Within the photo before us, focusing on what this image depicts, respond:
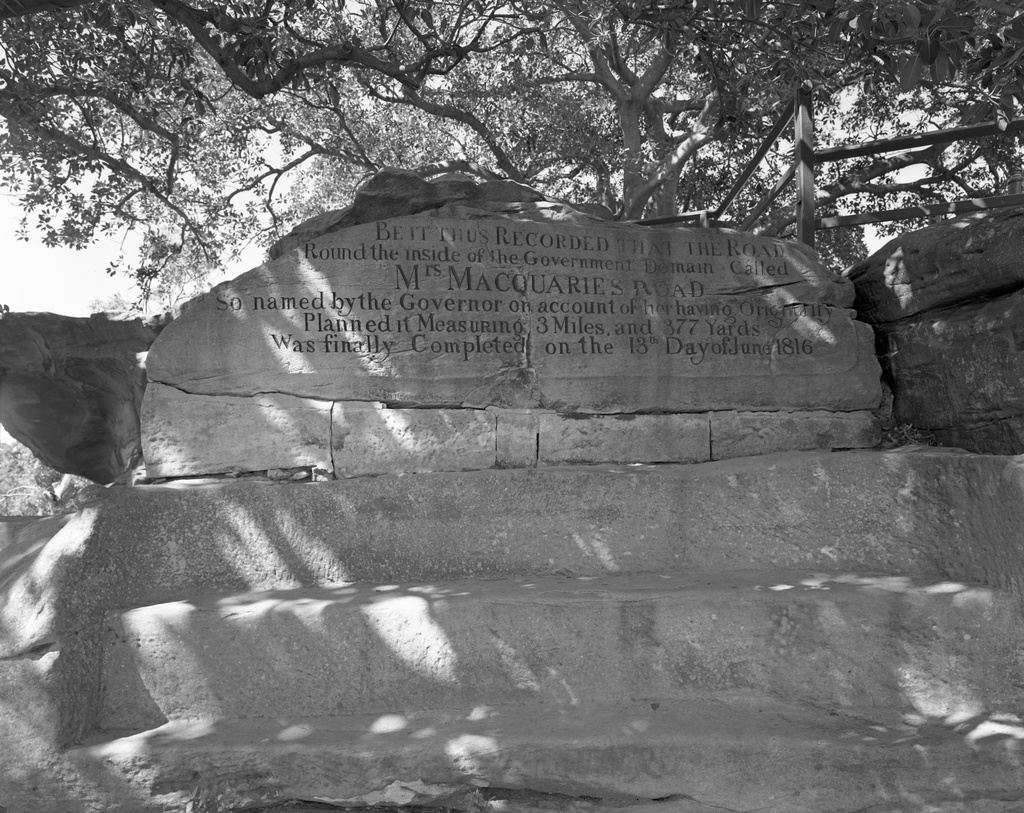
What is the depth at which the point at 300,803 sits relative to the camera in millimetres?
3023

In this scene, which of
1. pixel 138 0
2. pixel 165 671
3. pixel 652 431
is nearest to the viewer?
pixel 165 671

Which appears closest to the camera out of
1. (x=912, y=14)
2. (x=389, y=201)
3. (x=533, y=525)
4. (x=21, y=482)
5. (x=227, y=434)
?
(x=912, y=14)

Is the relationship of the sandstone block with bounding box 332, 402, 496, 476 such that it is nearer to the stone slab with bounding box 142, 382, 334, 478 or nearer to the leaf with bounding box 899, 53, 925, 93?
the stone slab with bounding box 142, 382, 334, 478

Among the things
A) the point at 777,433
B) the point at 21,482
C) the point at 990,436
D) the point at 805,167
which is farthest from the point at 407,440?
the point at 21,482

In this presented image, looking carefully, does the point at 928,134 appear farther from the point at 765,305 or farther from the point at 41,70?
the point at 41,70

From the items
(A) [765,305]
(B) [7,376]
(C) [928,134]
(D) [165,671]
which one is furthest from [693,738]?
(B) [7,376]

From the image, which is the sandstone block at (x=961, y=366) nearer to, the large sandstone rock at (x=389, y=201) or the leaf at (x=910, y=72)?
the leaf at (x=910, y=72)

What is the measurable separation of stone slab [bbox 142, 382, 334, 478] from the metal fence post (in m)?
3.35

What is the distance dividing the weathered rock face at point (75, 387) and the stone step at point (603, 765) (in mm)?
4994

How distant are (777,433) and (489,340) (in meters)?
1.65

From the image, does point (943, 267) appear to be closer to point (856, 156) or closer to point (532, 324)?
point (856, 156)

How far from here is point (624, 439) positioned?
441 centimetres

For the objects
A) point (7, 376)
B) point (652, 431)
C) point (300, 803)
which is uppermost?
point (7, 376)

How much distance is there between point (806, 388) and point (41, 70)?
7.78 meters
